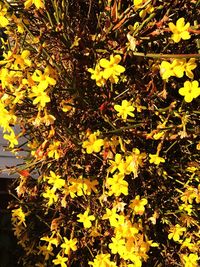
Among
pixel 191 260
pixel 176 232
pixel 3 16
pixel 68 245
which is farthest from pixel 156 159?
pixel 3 16

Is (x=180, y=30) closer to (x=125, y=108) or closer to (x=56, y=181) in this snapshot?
(x=125, y=108)

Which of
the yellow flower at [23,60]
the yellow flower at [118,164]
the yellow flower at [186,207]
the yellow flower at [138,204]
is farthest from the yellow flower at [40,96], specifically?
the yellow flower at [186,207]

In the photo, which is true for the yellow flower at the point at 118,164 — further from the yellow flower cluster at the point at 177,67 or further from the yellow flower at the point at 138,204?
the yellow flower cluster at the point at 177,67

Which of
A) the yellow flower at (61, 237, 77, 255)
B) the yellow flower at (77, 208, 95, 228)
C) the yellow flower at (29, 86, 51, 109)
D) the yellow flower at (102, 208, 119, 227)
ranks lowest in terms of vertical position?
the yellow flower at (61, 237, 77, 255)

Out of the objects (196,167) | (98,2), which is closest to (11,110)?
(98,2)

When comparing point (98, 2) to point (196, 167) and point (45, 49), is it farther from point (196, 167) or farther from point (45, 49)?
point (196, 167)

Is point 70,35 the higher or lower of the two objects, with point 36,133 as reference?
higher

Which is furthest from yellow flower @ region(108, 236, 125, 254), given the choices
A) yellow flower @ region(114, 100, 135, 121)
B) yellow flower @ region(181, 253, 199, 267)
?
yellow flower @ region(114, 100, 135, 121)

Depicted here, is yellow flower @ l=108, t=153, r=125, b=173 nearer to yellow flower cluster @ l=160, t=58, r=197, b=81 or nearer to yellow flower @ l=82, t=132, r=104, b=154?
yellow flower @ l=82, t=132, r=104, b=154
